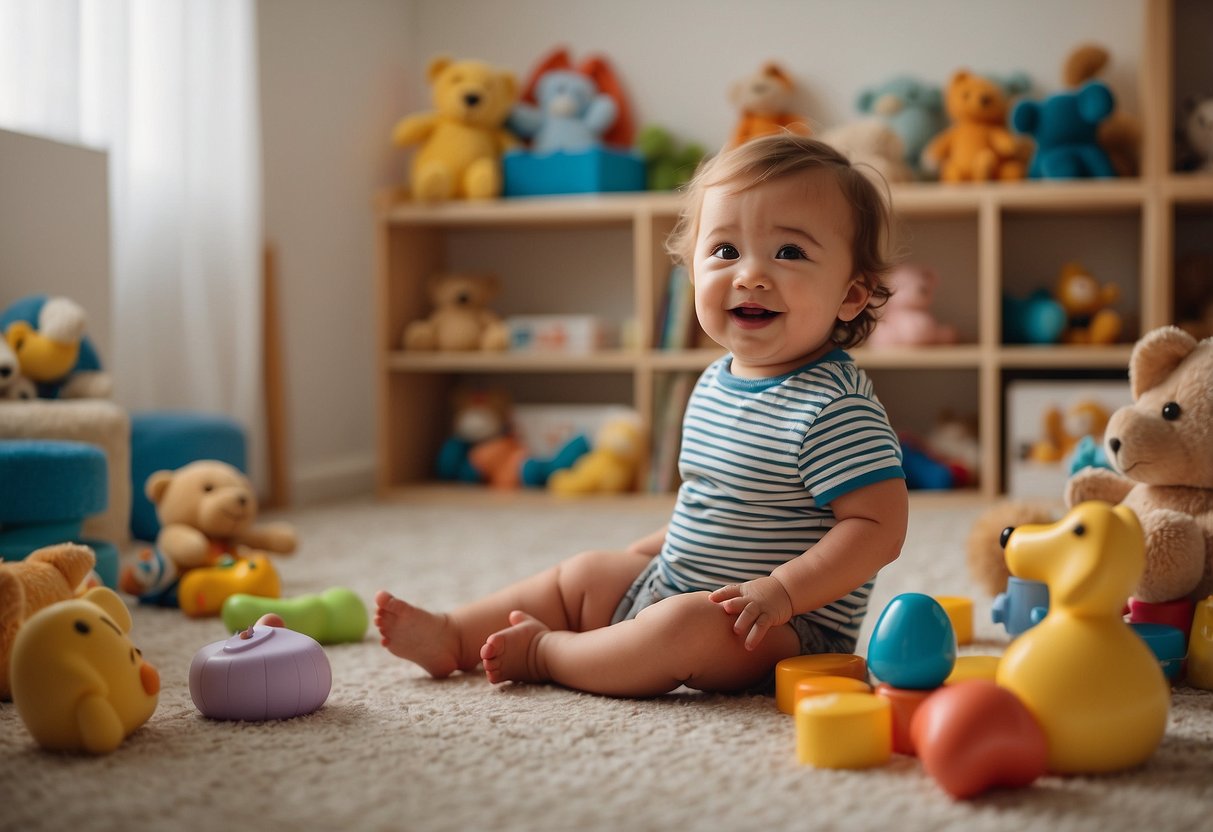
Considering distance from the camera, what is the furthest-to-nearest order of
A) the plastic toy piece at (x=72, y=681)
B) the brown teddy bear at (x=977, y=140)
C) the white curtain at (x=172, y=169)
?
1. the brown teddy bear at (x=977, y=140)
2. the white curtain at (x=172, y=169)
3. the plastic toy piece at (x=72, y=681)

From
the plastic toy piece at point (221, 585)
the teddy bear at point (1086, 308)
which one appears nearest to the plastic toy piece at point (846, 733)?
the plastic toy piece at point (221, 585)

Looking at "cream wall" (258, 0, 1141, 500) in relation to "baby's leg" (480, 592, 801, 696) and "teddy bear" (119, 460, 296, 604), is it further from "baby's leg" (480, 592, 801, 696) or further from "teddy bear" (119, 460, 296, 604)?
"baby's leg" (480, 592, 801, 696)

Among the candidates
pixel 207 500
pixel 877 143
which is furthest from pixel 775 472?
pixel 877 143

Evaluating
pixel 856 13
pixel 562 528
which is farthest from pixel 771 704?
pixel 856 13

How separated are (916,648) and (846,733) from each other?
93mm

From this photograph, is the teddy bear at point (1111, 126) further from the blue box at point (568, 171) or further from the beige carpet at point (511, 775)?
the beige carpet at point (511, 775)

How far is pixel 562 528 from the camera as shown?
2254mm

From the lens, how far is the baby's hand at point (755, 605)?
0.99 metres

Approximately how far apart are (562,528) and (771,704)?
1.23m

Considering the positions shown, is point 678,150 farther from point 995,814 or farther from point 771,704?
point 995,814

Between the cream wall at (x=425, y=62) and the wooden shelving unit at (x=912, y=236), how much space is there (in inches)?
5.9

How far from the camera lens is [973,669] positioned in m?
0.97

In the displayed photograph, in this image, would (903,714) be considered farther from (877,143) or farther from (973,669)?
(877,143)

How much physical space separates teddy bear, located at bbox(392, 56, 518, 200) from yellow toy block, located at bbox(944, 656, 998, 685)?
6.36 ft
